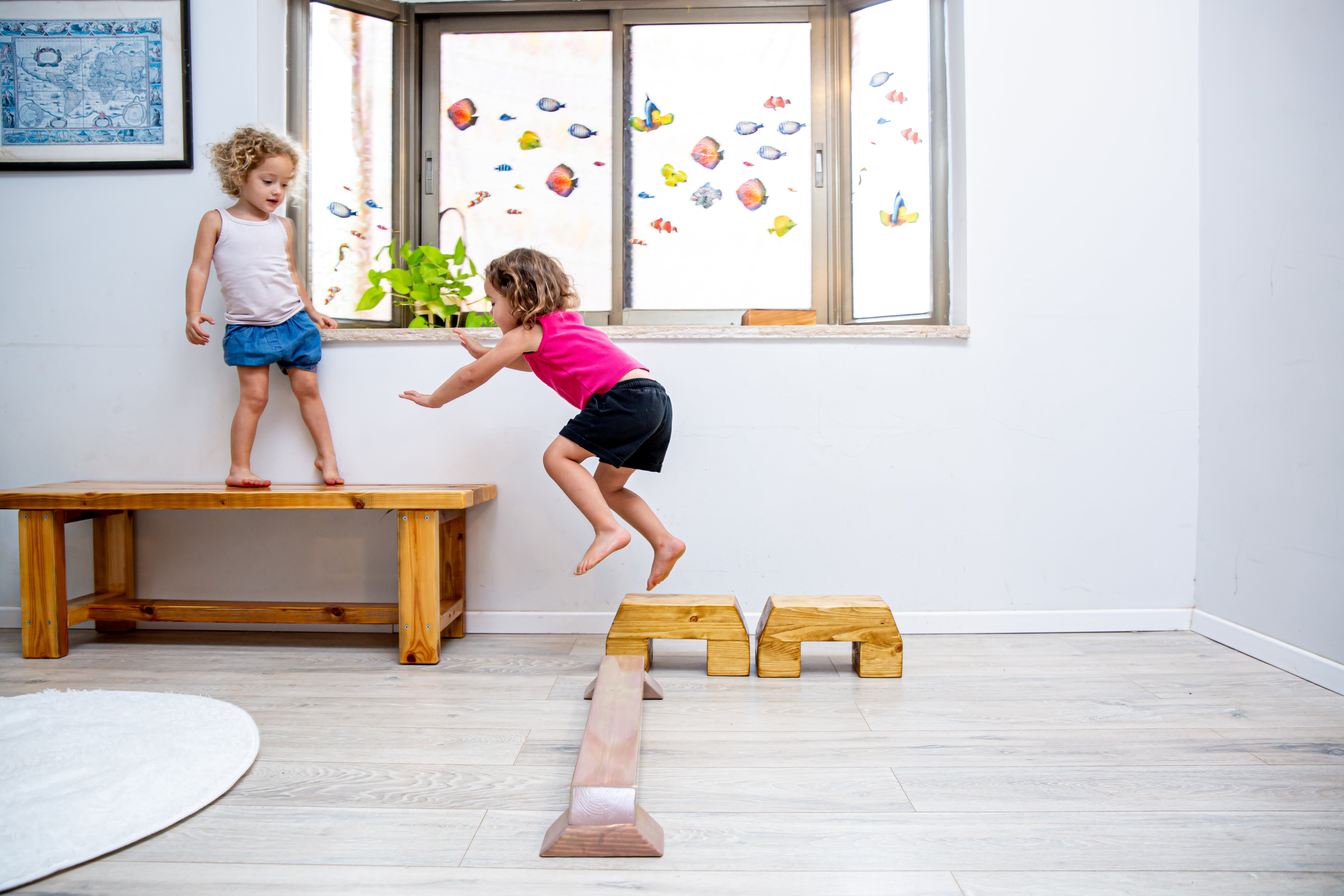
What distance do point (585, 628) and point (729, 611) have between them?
56 cm

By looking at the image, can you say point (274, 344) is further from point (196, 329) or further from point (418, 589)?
point (418, 589)

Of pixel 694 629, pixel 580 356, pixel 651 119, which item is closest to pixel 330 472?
pixel 580 356

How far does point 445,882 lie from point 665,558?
984mm

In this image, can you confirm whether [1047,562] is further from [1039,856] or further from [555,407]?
[555,407]

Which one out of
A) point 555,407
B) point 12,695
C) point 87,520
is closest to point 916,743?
point 555,407

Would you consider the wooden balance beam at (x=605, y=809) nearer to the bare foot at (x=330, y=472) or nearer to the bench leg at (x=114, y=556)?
the bare foot at (x=330, y=472)

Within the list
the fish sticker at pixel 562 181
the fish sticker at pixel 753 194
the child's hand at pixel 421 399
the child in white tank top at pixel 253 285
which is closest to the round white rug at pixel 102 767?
the child in white tank top at pixel 253 285

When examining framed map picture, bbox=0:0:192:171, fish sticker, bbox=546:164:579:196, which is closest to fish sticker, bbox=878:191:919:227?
fish sticker, bbox=546:164:579:196

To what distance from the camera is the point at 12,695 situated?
1.52 metres

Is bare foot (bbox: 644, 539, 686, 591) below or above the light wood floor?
above

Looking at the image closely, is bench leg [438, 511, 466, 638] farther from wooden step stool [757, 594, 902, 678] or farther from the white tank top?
wooden step stool [757, 594, 902, 678]

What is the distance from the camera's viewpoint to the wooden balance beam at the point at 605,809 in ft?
3.03

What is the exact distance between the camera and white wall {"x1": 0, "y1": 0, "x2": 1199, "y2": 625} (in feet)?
6.75

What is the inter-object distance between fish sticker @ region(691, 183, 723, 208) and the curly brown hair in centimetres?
82
